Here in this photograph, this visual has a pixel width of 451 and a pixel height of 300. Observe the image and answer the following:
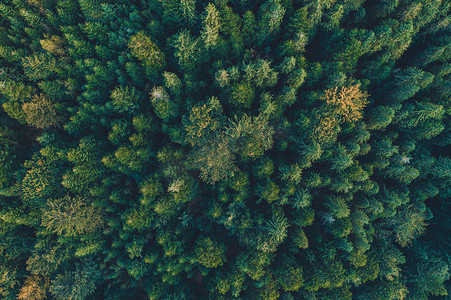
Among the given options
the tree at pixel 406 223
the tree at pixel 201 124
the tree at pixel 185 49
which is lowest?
the tree at pixel 406 223

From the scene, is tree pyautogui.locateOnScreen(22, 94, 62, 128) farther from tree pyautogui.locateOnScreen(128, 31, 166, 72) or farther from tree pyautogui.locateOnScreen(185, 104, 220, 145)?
tree pyautogui.locateOnScreen(185, 104, 220, 145)

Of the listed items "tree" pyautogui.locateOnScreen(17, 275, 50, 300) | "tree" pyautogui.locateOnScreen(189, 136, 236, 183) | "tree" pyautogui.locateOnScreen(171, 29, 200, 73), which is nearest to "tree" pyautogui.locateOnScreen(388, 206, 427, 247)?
"tree" pyautogui.locateOnScreen(189, 136, 236, 183)

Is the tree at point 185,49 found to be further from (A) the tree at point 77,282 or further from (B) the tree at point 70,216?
(A) the tree at point 77,282

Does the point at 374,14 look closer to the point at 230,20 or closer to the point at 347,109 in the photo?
the point at 347,109

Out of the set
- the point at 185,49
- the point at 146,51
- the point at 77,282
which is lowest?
the point at 77,282

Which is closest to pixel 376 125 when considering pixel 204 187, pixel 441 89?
pixel 441 89

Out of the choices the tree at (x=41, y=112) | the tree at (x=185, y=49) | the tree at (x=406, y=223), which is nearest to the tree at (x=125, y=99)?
the tree at (x=185, y=49)

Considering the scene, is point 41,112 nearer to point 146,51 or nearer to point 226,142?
point 146,51

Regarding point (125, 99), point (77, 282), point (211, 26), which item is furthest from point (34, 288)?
point (211, 26)
